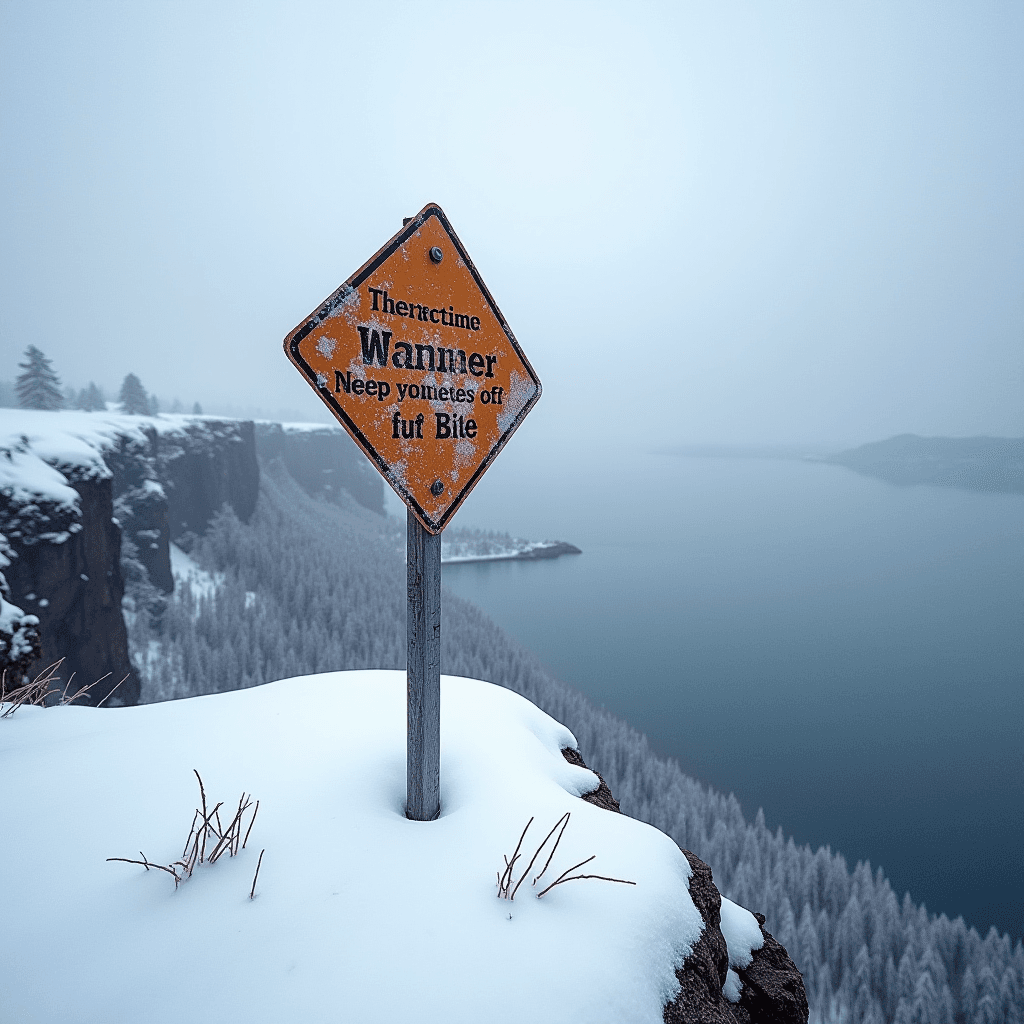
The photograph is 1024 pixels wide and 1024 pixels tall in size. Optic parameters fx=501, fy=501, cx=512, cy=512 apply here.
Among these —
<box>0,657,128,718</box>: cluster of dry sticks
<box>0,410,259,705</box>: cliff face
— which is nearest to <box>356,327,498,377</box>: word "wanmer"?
<box>0,657,128,718</box>: cluster of dry sticks

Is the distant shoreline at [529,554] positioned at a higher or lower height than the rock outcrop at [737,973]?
lower

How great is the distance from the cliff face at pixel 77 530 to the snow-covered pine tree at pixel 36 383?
468 inches

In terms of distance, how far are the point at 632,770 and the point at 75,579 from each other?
4093cm

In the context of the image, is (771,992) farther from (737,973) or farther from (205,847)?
(205,847)

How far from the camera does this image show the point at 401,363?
2.19 metres

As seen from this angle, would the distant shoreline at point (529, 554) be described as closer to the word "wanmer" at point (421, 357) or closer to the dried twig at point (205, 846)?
the dried twig at point (205, 846)

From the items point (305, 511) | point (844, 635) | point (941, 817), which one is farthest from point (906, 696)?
point (305, 511)

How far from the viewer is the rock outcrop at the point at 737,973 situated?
6.75 feet

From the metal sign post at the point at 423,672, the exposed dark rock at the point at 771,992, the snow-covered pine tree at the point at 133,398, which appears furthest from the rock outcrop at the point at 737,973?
the snow-covered pine tree at the point at 133,398

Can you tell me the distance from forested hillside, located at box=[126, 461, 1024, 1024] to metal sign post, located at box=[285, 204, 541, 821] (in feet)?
131

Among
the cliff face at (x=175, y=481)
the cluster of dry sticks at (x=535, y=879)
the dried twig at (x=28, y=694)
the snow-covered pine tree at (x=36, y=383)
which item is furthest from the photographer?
the snow-covered pine tree at (x=36, y=383)

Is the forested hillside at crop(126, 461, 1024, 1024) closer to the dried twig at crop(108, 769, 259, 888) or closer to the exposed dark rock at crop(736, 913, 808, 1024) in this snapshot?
the exposed dark rock at crop(736, 913, 808, 1024)

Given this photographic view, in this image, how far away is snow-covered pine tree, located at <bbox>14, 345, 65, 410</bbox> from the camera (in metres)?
47.7

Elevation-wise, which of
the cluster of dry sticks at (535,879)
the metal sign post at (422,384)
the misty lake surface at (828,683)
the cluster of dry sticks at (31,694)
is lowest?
the misty lake surface at (828,683)
